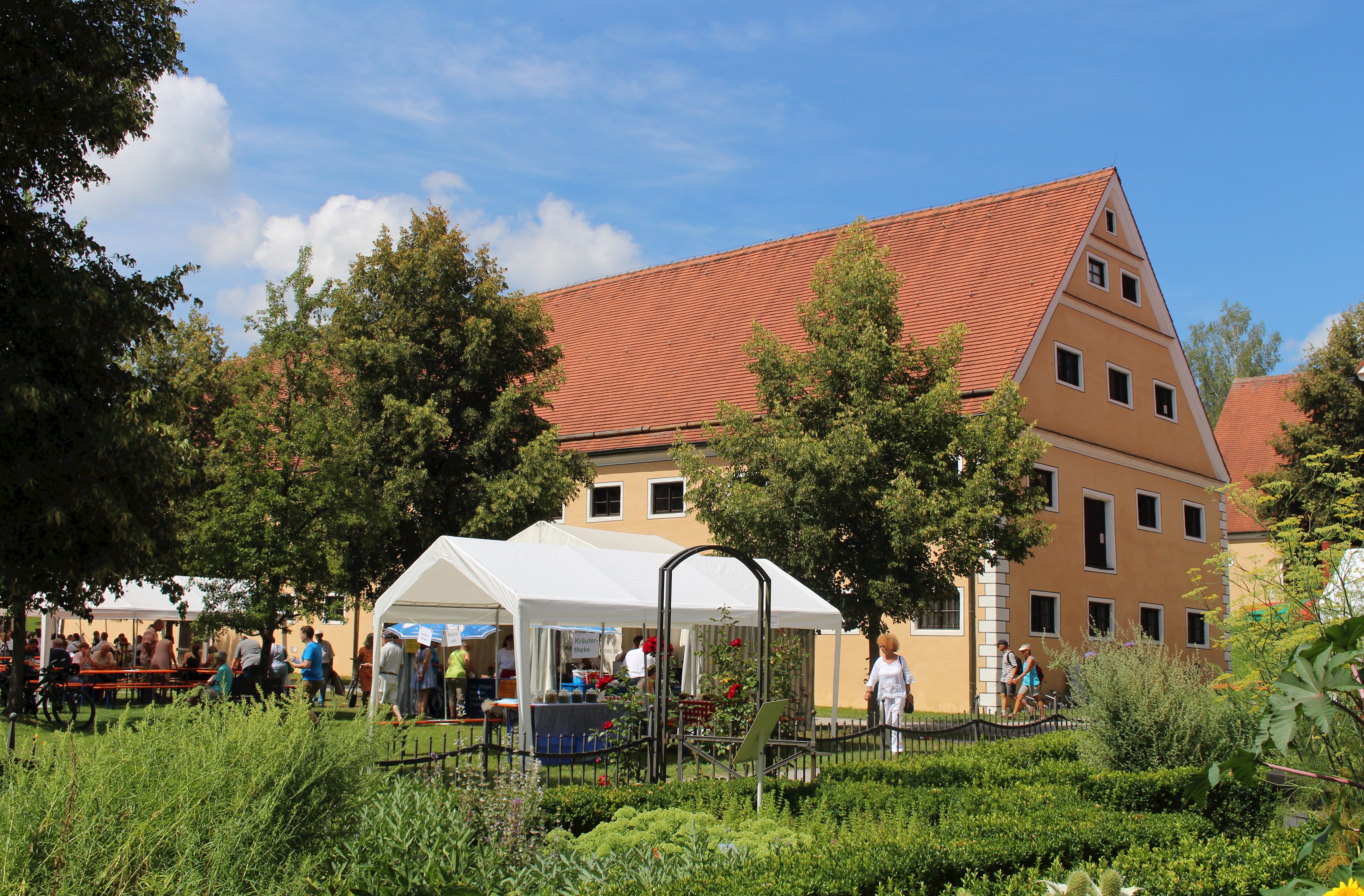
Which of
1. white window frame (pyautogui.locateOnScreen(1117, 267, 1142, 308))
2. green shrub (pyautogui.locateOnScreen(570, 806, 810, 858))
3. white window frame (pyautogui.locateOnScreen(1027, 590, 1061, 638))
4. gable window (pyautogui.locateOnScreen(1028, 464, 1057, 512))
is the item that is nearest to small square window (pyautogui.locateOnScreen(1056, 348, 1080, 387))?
gable window (pyautogui.locateOnScreen(1028, 464, 1057, 512))

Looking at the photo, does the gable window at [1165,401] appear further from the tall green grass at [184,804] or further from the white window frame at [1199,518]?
the tall green grass at [184,804]

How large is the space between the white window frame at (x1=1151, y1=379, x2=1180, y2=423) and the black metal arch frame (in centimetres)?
2057

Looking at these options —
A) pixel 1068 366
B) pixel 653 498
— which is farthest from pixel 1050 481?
pixel 653 498

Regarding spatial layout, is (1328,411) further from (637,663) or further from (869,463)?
(637,663)

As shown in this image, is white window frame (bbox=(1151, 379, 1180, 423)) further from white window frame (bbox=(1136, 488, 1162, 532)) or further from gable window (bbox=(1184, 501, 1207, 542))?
gable window (bbox=(1184, 501, 1207, 542))

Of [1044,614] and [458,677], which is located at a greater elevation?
[1044,614]

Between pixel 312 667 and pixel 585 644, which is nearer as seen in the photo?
pixel 312 667

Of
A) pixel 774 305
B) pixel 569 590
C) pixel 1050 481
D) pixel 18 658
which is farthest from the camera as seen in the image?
pixel 774 305

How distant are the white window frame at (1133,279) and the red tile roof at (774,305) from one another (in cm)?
239

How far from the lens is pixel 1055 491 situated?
1006 inches

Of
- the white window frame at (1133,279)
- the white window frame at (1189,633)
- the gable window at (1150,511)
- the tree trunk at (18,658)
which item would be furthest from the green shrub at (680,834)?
the white window frame at (1189,633)

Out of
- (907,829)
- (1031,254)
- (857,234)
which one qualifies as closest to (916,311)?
(1031,254)

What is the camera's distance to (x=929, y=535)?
1692 cm

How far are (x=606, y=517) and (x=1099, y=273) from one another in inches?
542
